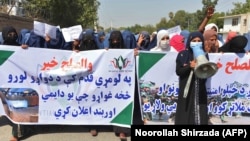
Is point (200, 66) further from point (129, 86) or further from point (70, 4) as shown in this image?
point (70, 4)

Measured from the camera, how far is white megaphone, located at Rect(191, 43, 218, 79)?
3864mm

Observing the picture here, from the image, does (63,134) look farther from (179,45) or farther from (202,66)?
(202,66)

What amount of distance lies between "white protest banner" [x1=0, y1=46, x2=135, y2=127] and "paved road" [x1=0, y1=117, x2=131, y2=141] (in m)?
0.25

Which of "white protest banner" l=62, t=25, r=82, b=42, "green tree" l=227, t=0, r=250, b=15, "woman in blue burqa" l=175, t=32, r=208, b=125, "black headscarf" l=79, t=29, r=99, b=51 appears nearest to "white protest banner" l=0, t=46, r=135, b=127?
"black headscarf" l=79, t=29, r=99, b=51

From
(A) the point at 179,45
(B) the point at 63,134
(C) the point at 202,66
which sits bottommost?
(B) the point at 63,134

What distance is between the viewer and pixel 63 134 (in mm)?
5555

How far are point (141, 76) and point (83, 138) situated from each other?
123cm

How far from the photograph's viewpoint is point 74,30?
5977mm

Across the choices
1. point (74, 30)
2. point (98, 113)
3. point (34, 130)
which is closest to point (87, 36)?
point (74, 30)

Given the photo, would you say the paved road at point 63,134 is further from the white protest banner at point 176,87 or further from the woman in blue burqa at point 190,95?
the woman in blue burqa at point 190,95

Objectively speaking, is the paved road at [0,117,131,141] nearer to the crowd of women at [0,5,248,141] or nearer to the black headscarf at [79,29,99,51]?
the crowd of women at [0,5,248,141]

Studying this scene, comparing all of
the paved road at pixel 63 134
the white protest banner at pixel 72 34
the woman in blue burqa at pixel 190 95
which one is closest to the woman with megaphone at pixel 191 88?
the woman in blue burqa at pixel 190 95

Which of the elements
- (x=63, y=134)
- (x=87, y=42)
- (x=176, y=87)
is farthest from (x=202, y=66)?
(x=63, y=134)

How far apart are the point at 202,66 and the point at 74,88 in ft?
6.80
